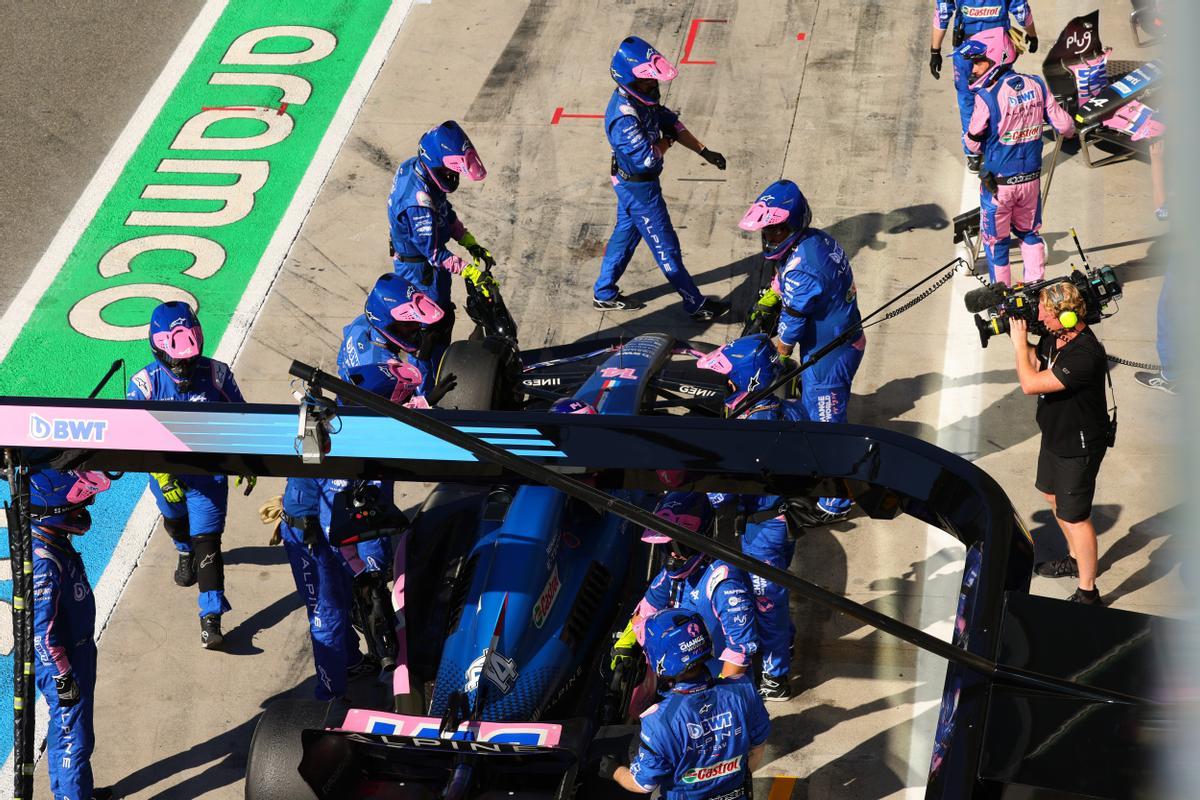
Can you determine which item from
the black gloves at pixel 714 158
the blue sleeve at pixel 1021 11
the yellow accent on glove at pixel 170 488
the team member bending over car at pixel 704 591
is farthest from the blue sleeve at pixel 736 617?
the blue sleeve at pixel 1021 11

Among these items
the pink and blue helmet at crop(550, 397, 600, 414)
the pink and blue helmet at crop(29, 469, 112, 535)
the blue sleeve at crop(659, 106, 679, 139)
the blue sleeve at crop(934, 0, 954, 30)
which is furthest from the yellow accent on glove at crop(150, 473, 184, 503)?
the blue sleeve at crop(934, 0, 954, 30)

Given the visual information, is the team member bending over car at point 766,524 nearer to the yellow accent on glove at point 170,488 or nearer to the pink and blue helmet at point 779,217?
the pink and blue helmet at point 779,217

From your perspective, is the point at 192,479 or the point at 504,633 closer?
the point at 504,633

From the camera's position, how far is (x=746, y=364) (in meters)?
7.51

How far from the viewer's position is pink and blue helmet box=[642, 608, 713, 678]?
5.42m

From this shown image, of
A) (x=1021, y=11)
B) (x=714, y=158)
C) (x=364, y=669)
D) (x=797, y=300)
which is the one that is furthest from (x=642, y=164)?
(x=364, y=669)

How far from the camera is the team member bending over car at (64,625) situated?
639 centimetres

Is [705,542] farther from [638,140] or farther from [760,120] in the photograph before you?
[760,120]

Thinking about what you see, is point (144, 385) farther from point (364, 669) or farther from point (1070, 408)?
point (1070, 408)

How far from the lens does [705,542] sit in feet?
9.99

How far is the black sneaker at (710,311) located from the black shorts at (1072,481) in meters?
3.45

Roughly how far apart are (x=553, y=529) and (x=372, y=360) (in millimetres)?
1568

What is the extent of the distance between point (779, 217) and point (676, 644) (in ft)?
11.1

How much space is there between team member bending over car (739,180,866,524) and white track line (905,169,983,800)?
70 cm
